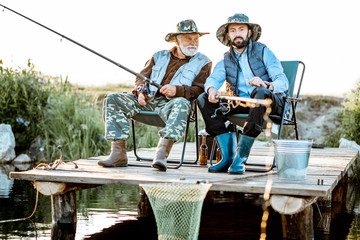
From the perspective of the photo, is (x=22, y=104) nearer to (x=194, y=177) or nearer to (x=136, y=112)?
(x=136, y=112)

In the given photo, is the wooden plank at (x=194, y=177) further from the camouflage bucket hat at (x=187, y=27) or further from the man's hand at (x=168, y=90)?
the camouflage bucket hat at (x=187, y=27)

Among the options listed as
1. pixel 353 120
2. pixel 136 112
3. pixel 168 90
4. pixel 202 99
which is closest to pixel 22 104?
pixel 353 120

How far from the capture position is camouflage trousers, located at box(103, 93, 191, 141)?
447 centimetres

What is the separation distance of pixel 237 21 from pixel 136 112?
114cm

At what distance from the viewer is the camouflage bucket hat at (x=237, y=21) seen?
4.72 metres

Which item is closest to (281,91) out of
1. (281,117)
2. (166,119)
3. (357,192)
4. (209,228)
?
(281,117)

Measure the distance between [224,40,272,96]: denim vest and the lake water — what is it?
3.93 feet

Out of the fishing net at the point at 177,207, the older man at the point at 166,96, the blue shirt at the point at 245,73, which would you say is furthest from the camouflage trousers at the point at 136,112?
the fishing net at the point at 177,207

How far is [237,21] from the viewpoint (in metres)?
4.71

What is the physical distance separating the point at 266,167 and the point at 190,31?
4.59 feet

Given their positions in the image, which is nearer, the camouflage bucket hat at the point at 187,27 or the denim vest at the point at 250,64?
the denim vest at the point at 250,64

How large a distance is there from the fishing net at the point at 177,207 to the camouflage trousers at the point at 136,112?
2.89 ft

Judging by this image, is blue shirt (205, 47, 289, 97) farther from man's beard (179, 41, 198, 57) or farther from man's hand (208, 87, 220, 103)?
man's beard (179, 41, 198, 57)

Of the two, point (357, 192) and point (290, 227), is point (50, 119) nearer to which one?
point (357, 192)
